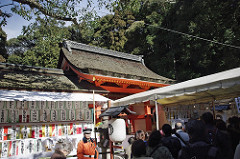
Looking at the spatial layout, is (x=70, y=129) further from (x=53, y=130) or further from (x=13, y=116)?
(x=13, y=116)

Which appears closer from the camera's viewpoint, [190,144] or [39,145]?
[190,144]

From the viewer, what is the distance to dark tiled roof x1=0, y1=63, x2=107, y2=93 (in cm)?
669

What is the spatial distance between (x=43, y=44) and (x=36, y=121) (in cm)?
311

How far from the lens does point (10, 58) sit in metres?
21.9

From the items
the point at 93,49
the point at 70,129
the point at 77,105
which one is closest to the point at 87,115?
the point at 77,105

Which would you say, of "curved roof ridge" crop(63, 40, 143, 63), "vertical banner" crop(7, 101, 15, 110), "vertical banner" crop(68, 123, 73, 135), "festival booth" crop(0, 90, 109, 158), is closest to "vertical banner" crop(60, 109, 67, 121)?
"festival booth" crop(0, 90, 109, 158)

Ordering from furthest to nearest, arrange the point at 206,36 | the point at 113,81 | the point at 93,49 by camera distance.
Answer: the point at 206,36
the point at 93,49
the point at 113,81

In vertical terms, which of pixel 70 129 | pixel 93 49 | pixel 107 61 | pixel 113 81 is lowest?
pixel 70 129

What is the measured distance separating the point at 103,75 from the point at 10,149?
4.59 meters

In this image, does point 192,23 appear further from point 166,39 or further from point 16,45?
point 16,45

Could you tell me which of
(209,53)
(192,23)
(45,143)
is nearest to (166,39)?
(192,23)

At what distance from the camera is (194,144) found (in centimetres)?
211

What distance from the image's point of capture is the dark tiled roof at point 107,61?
10.4 meters

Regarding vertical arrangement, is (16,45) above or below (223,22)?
above
